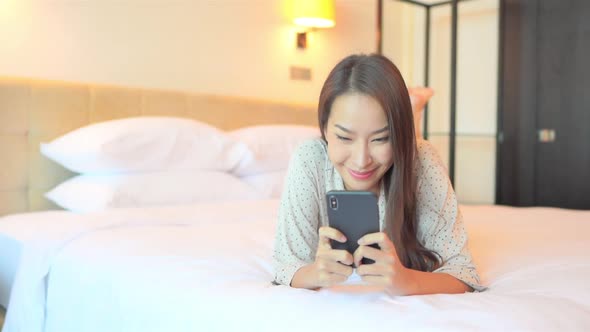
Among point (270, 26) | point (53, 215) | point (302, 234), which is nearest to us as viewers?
point (302, 234)

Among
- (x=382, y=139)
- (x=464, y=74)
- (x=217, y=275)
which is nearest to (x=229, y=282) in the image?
(x=217, y=275)

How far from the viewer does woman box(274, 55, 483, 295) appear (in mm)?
886

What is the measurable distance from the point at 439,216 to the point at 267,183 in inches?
52.3

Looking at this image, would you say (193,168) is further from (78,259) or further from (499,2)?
(499,2)

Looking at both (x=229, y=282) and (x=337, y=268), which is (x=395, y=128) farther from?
(x=229, y=282)

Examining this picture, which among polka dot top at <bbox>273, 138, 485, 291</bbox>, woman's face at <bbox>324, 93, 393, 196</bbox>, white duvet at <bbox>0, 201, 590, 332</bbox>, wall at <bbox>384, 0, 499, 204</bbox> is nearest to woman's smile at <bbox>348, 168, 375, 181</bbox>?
woman's face at <bbox>324, 93, 393, 196</bbox>

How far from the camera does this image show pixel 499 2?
12.1ft

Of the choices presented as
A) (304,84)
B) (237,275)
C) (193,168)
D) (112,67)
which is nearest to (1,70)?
(112,67)

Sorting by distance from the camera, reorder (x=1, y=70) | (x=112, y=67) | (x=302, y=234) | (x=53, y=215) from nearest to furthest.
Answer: (x=302, y=234)
(x=53, y=215)
(x=1, y=70)
(x=112, y=67)

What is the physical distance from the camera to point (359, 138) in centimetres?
99

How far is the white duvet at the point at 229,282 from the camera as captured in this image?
0.85m

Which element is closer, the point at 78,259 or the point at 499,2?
the point at 78,259

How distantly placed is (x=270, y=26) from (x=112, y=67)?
1.02 m

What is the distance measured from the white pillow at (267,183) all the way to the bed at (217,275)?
0.83 ft
